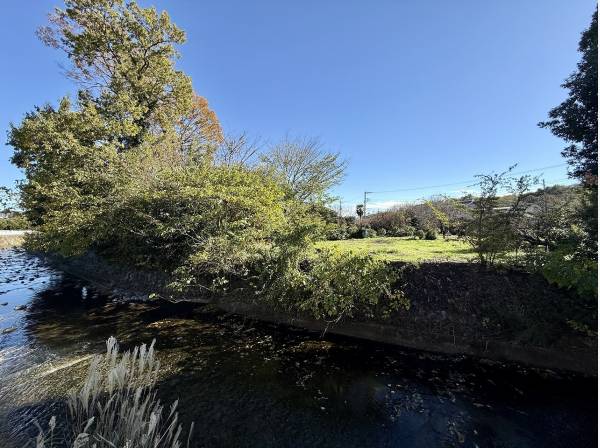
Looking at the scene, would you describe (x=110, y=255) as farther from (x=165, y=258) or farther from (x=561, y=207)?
(x=561, y=207)

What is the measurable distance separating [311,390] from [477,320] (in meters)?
3.58

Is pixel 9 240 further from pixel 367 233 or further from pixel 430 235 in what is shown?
pixel 430 235

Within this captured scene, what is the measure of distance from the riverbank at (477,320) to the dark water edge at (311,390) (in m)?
0.25

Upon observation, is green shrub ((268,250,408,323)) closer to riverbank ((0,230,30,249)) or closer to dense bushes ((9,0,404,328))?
dense bushes ((9,0,404,328))

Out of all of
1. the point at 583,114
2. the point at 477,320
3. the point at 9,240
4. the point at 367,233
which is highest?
the point at 583,114

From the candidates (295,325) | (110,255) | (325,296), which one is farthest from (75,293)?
(325,296)

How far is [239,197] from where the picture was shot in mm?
7672

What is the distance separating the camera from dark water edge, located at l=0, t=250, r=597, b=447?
3.70 meters

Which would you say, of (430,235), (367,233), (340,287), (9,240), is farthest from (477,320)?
(9,240)

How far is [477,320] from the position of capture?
19.1 feet

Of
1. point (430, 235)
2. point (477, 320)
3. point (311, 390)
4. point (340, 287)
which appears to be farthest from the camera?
point (430, 235)

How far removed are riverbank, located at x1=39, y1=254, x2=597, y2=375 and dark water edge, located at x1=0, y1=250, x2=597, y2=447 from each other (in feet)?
0.82

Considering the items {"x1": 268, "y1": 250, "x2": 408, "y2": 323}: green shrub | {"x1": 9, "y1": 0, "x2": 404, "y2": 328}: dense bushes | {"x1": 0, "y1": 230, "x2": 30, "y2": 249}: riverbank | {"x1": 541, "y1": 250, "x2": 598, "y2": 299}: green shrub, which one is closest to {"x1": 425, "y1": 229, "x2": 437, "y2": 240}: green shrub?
{"x1": 9, "y1": 0, "x2": 404, "y2": 328}: dense bushes

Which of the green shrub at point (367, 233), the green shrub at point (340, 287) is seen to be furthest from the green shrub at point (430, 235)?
the green shrub at point (340, 287)
